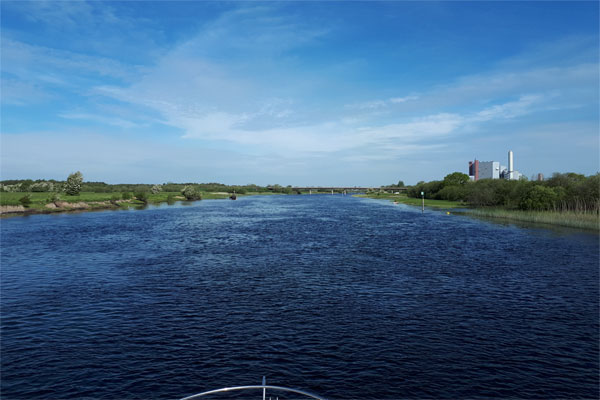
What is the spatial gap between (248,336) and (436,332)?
11.5 m

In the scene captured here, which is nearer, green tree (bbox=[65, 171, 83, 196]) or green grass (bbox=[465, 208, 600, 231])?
green grass (bbox=[465, 208, 600, 231])

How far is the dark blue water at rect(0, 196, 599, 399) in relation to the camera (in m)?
16.2

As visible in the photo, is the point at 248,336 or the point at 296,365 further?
the point at 248,336

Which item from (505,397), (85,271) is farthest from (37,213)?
(505,397)

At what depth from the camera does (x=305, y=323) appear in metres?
22.7

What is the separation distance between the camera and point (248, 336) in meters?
20.8

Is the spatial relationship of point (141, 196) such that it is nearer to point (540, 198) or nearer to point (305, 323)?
point (540, 198)

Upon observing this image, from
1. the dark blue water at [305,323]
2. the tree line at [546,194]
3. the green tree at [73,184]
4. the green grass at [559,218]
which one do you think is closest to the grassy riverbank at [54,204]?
the green tree at [73,184]

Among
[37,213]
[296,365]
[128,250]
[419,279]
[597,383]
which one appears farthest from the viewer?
[37,213]

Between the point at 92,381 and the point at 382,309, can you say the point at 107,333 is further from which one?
the point at 382,309

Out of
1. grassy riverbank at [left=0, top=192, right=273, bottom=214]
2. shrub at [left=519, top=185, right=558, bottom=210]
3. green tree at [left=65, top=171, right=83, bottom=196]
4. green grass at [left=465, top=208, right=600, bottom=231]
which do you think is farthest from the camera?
green tree at [left=65, top=171, right=83, bottom=196]

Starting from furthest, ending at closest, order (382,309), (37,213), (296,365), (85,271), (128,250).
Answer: (37,213)
(128,250)
(85,271)
(382,309)
(296,365)

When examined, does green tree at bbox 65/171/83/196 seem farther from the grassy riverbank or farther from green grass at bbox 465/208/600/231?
green grass at bbox 465/208/600/231

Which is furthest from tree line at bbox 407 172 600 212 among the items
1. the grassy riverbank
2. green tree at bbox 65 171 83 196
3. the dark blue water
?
green tree at bbox 65 171 83 196
